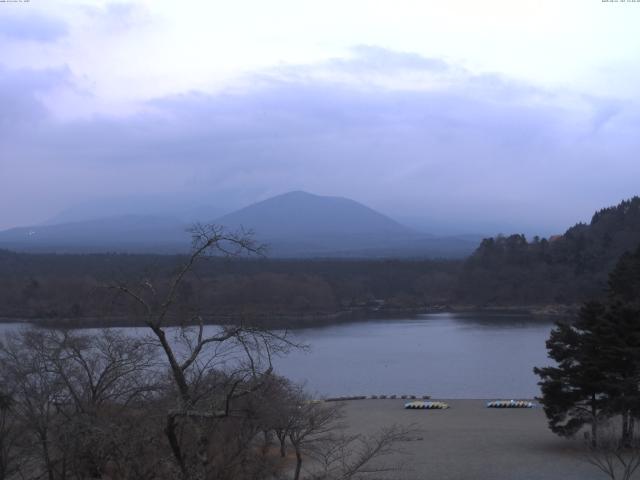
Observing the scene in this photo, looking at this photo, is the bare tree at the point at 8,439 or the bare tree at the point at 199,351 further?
the bare tree at the point at 8,439

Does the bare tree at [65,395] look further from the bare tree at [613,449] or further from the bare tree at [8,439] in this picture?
the bare tree at [613,449]

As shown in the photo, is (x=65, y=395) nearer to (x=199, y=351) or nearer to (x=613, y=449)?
(x=199, y=351)

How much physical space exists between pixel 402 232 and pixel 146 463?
150409 mm

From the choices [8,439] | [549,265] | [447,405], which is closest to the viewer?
[8,439]

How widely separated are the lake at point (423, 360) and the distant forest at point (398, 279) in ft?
23.4

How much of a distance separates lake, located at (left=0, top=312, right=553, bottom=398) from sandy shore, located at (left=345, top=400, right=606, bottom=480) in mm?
2350

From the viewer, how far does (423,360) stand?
21484 mm

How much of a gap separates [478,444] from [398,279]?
3707cm

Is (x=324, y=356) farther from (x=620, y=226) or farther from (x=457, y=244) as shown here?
(x=457, y=244)

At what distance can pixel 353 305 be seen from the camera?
A: 4238cm

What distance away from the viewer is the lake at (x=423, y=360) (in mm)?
17188

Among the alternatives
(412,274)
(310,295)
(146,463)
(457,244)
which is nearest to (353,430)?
(146,463)

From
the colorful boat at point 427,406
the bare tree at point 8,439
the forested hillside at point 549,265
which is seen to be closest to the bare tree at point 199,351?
the bare tree at point 8,439

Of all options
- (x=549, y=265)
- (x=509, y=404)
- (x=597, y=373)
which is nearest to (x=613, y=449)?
(x=597, y=373)
